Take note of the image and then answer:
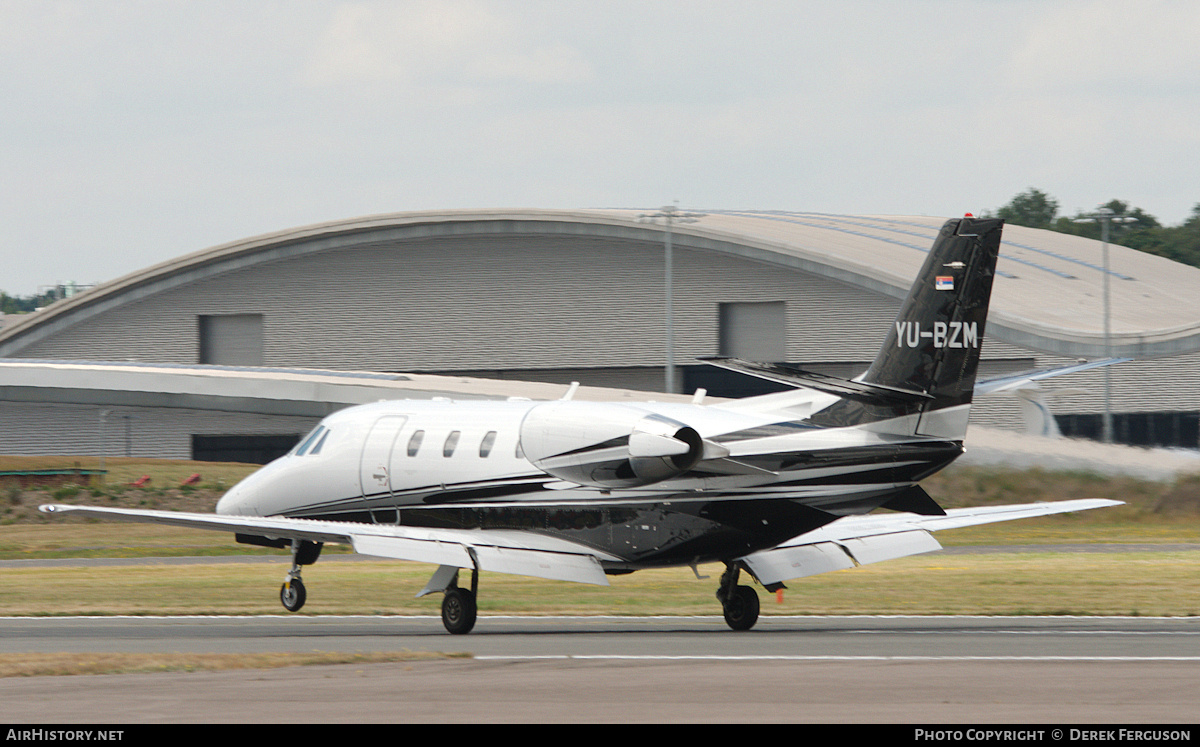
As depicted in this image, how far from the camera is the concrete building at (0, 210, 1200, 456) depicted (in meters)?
67.2

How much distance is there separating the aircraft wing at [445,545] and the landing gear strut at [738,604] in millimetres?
1831

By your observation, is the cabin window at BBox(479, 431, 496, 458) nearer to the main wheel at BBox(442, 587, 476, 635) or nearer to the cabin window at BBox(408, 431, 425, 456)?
the cabin window at BBox(408, 431, 425, 456)

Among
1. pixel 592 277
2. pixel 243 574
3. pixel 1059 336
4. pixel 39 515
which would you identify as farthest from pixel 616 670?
pixel 592 277

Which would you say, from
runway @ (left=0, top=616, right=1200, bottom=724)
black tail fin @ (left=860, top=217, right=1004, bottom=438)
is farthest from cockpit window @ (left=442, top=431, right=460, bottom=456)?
black tail fin @ (left=860, top=217, right=1004, bottom=438)

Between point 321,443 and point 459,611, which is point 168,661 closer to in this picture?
point 459,611

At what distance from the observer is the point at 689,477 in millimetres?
22438

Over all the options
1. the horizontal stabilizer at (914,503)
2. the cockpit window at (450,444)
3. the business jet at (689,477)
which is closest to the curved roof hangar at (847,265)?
the business jet at (689,477)

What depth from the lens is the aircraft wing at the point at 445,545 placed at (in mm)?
23062

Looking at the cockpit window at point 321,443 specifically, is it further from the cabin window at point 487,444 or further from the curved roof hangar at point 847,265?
the curved roof hangar at point 847,265

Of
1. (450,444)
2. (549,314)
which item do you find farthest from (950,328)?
(549,314)

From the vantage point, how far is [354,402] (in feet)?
208

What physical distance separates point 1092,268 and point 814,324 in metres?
19.1

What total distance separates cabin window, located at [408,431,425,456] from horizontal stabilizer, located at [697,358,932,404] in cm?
718

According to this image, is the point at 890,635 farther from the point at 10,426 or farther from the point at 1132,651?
the point at 10,426
